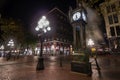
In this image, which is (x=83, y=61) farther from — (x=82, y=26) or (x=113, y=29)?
(x=113, y=29)

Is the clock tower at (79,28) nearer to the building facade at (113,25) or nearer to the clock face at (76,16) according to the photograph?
the clock face at (76,16)

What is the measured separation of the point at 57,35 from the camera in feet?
155

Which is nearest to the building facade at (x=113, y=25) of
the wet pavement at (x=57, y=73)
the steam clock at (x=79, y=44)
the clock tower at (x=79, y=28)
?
the wet pavement at (x=57, y=73)

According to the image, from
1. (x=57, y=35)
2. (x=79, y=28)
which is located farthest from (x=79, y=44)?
(x=57, y=35)

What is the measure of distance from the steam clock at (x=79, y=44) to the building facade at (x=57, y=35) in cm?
3517

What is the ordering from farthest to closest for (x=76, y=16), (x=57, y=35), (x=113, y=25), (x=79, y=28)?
(x=57, y=35) < (x=113, y=25) < (x=79, y=28) < (x=76, y=16)

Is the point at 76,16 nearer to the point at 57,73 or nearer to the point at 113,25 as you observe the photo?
the point at 57,73

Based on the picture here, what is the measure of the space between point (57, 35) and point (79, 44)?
38.8 metres

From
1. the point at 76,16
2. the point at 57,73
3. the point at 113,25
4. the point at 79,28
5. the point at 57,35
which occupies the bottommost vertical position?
the point at 57,73

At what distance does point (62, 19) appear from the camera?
52.4 metres

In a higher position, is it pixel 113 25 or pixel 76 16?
pixel 113 25

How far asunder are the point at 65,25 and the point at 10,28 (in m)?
31.2

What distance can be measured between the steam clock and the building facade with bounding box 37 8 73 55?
3517 cm

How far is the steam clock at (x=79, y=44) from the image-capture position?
779 cm
